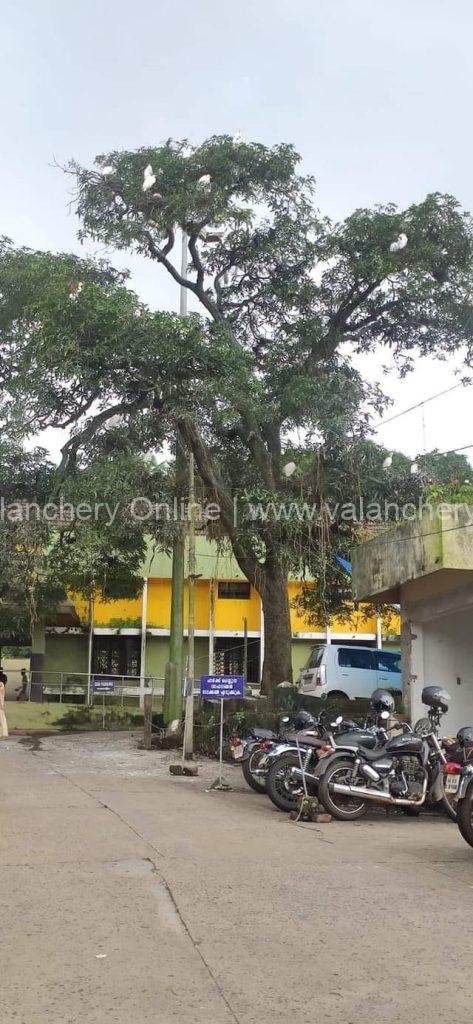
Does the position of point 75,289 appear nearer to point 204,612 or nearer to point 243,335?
point 243,335

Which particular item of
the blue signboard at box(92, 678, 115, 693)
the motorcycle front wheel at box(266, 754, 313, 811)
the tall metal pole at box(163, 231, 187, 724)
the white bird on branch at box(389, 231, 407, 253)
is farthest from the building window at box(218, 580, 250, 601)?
the motorcycle front wheel at box(266, 754, 313, 811)

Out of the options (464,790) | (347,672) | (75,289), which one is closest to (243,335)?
(75,289)

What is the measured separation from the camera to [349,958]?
4668 mm

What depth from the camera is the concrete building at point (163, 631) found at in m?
29.9

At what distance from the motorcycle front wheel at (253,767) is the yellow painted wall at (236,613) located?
17.8 m

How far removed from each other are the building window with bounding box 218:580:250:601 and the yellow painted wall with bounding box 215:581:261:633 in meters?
0.15

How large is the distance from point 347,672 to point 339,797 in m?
11.5

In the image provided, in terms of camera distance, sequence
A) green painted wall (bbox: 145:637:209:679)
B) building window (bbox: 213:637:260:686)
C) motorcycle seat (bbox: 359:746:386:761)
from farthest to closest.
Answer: building window (bbox: 213:637:260:686), green painted wall (bbox: 145:637:209:679), motorcycle seat (bbox: 359:746:386:761)

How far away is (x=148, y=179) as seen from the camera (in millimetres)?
17203

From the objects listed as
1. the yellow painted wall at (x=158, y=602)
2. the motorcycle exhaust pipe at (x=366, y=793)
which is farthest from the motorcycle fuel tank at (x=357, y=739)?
the yellow painted wall at (x=158, y=602)

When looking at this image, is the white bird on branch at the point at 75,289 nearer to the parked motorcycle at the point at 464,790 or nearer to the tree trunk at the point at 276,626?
the tree trunk at the point at 276,626

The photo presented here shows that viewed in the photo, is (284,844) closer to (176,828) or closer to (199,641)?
(176,828)

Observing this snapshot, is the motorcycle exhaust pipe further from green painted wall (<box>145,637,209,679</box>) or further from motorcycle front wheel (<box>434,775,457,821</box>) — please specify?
green painted wall (<box>145,637,209,679</box>)

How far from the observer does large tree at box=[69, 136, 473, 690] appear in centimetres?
1728
